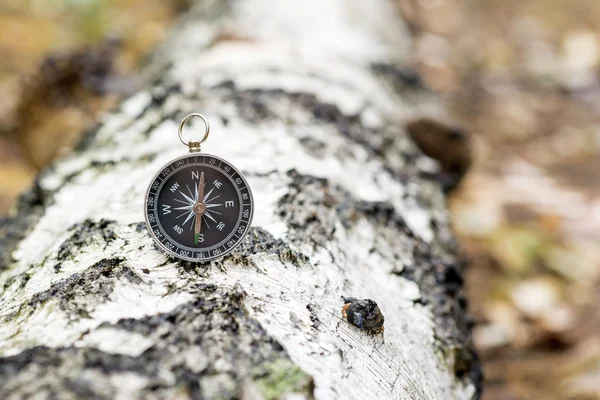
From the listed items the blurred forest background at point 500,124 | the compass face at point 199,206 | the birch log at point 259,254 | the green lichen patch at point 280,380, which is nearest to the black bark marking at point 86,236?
the birch log at point 259,254

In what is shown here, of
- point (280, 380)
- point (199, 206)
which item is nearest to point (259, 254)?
point (199, 206)

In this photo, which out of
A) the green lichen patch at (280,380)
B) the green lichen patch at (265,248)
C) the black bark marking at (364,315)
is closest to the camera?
the green lichen patch at (280,380)

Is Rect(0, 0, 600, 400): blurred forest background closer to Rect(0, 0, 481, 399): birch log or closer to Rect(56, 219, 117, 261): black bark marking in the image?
Rect(0, 0, 481, 399): birch log

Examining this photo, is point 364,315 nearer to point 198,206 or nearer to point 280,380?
point 280,380

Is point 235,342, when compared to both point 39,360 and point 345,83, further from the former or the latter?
point 345,83

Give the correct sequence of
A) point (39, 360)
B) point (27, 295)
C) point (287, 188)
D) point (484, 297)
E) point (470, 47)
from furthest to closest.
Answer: point (470, 47), point (484, 297), point (287, 188), point (27, 295), point (39, 360)

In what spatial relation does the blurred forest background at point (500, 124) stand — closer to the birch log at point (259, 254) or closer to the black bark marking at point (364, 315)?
the birch log at point (259, 254)

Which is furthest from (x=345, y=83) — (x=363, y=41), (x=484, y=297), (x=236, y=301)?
(x=236, y=301)

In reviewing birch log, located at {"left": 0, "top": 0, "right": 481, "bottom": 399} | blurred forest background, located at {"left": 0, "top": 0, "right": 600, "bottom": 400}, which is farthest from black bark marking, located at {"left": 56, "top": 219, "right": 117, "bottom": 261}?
blurred forest background, located at {"left": 0, "top": 0, "right": 600, "bottom": 400}
